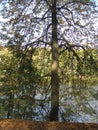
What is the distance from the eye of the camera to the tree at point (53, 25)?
1151 centimetres

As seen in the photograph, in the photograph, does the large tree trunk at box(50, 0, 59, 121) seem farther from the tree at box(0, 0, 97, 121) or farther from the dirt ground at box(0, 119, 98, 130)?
the dirt ground at box(0, 119, 98, 130)

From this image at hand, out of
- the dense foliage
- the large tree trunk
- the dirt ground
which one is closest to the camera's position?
the dirt ground

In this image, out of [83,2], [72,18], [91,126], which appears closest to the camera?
[91,126]

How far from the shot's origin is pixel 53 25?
38.2ft

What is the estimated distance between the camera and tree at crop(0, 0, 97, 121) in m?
11.5

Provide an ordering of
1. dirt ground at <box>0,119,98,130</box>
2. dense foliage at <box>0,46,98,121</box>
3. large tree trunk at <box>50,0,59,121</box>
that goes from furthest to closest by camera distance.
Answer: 1. dense foliage at <box>0,46,98,121</box>
2. large tree trunk at <box>50,0,59,121</box>
3. dirt ground at <box>0,119,98,130</box>

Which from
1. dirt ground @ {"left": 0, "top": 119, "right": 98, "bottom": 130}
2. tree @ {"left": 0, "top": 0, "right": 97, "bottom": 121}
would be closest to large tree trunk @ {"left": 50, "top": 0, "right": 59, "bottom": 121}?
tree @ {"left": 0, "top": 0, "right": 97, "bottom": 121}


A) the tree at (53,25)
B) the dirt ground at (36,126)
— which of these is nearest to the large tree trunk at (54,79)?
the tree at (53,25)

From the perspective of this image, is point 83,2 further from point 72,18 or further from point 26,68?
point 26,68

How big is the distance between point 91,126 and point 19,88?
3.81 meters

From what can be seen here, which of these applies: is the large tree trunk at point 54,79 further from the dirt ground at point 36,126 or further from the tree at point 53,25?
the dirt ground at point 36,126

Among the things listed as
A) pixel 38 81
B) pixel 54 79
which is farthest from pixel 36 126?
pixel 38 81

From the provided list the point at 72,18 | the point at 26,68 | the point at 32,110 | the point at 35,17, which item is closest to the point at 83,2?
the point at 72,18

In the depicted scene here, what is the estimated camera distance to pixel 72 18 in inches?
479
